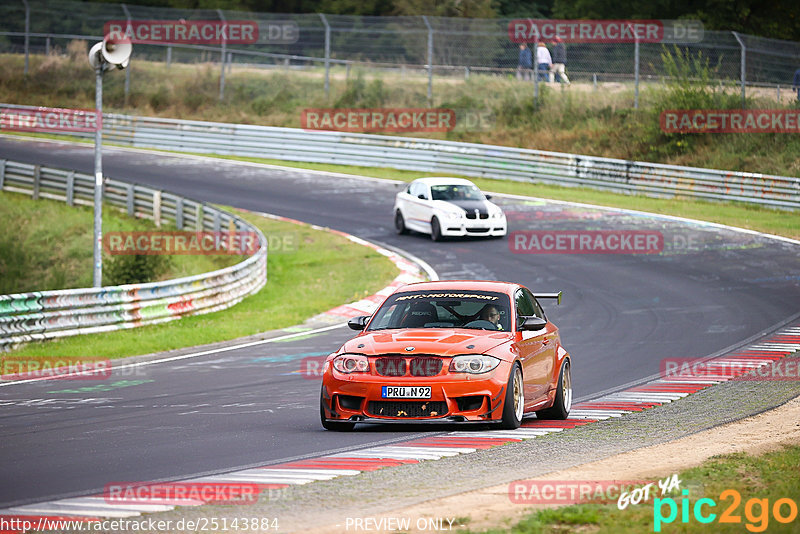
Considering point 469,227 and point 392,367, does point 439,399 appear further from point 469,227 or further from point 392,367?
point 469,227

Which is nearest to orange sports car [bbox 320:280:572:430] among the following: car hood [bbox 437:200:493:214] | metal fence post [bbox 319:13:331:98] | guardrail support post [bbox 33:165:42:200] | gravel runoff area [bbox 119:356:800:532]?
gravel runoff area [bbox 119:356:800:532]

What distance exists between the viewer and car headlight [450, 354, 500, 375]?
10.1 metres

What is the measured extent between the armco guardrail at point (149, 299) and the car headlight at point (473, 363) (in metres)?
8.95

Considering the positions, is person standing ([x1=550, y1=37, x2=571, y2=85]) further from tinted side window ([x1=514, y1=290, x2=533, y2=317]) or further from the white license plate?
the white license plate

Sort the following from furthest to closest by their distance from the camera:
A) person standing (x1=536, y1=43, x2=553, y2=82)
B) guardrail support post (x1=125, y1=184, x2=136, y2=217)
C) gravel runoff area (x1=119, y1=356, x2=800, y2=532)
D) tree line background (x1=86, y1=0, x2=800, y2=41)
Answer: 1. tree line background (x1=86, y1=0, x2=800, y2=41)
2. person standing (x1=536, y1=43, x2=553, y2=82)
3. guardrail support post (x1=125, y1=184, x2=136, y2=217)
4. gravel runoff area (x1=119, y1=356, x2=800, y2=532)

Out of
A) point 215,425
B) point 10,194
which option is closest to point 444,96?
point 10,194

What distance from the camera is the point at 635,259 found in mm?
25891

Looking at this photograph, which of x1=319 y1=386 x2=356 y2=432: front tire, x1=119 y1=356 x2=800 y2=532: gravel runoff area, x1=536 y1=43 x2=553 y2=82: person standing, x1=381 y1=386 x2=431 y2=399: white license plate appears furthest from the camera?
x1=536 y1=43 x2=553 y2=82: person standing

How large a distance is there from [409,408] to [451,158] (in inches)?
1158

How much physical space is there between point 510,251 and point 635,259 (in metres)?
2.97

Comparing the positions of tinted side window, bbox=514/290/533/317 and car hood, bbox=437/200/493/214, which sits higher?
tinted side window, bbox=514/290/533/317

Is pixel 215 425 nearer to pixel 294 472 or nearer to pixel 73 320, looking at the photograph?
pixel 294 472

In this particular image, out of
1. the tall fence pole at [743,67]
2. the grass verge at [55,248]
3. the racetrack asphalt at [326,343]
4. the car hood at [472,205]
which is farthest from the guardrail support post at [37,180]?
the tall fence pole at [743,67]

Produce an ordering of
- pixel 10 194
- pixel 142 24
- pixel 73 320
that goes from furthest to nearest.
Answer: pixel 142 24 < pixel 10 194 < pixel 73 320
